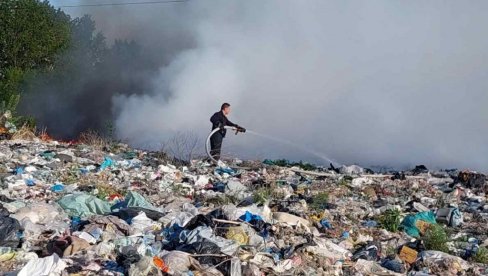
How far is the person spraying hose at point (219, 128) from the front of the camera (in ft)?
30.0

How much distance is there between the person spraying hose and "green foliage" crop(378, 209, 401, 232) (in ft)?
11.8

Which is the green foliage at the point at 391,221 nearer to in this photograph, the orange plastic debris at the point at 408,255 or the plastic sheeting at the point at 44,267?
the orange plastic debris at the point at 408,255

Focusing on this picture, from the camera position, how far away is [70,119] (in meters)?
24.9

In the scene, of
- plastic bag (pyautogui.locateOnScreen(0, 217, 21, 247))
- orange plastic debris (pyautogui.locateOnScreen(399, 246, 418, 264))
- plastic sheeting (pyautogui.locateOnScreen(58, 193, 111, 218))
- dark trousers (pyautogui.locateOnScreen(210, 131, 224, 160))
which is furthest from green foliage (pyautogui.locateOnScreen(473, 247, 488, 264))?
dark trousers (pyautogui.locateOnScreen(210, 131, 224, 160))

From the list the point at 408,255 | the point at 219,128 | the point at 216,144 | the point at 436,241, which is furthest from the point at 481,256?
the point at 216,144

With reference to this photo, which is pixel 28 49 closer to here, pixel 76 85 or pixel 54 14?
pixel 54 14

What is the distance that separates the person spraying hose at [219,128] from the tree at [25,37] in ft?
40.7

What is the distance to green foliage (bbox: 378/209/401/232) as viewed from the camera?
5.80 meters

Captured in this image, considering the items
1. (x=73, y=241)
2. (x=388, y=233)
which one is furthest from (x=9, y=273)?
(x=388, y=233)

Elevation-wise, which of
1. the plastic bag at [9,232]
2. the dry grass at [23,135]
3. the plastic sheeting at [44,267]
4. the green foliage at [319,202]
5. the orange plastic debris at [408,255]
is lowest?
the dry grass at [23,135]

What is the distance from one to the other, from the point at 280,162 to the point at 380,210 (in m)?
4.18

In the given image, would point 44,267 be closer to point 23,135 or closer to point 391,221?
point 391,221

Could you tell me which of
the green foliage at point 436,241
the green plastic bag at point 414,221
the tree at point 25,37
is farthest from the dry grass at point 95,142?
the tree at point 25,37

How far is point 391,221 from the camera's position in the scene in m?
5.88
